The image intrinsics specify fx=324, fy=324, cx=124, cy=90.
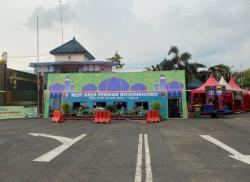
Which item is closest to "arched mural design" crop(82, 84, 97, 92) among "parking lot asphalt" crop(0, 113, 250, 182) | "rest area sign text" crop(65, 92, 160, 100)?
"rest area sign text" crop(65, 92, 160, 100)

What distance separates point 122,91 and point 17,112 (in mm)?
10477

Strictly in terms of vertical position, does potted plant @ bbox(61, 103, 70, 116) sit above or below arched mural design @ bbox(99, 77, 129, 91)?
below

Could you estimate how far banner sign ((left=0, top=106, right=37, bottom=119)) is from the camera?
30672 millimetres

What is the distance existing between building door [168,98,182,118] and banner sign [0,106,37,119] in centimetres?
1359

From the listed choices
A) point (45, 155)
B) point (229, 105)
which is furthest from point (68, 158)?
point (229, 105)

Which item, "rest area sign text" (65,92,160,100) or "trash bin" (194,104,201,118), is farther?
"rest area sign text" (65,92,160,100)

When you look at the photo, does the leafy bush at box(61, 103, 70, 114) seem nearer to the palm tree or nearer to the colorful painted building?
the colorful painted building

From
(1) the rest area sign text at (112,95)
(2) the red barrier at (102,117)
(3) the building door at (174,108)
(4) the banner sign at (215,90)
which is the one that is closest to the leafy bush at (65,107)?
(1) the rest area sign text at (112,95)

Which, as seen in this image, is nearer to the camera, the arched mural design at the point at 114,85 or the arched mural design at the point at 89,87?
the arched mural design at the point at 114,85

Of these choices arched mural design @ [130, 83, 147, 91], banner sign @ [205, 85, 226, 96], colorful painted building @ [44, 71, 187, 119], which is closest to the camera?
colorful painted building @ [44, 71, 187, 119]

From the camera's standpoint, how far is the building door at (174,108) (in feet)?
99.2

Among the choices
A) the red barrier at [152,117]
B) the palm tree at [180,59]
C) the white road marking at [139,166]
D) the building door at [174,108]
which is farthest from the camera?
the palm tree at [180,59]

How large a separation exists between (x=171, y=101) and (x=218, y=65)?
3333 cm

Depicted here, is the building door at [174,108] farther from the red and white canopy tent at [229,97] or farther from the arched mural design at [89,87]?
the red and white canopy tent at [229,97]
